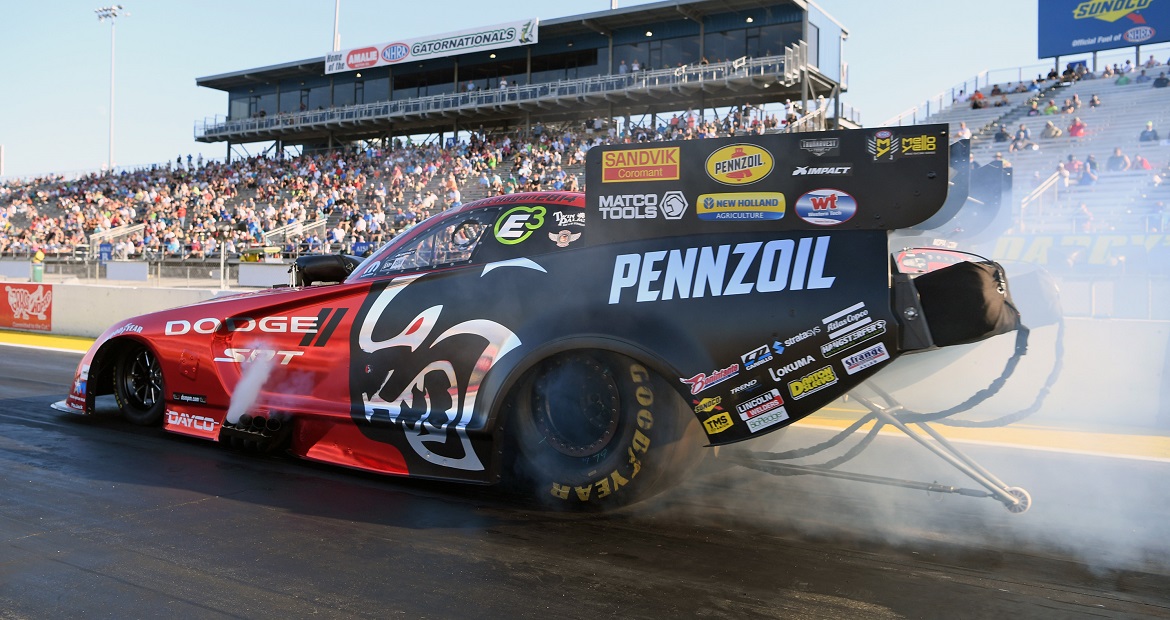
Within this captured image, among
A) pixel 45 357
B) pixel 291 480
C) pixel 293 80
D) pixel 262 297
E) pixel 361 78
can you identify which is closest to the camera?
pixel 291 480

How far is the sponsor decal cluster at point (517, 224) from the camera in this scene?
202 inches

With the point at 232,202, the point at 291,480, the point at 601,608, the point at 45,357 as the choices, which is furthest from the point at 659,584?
the point at 232,202

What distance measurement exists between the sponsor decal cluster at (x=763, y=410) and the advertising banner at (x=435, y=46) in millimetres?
36488

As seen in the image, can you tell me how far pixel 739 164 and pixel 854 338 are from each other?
102 cm

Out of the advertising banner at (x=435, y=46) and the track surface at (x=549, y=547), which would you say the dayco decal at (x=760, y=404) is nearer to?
the track surface at (x=549, y=547)

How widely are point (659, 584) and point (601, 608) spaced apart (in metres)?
0.36

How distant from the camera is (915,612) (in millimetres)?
3375

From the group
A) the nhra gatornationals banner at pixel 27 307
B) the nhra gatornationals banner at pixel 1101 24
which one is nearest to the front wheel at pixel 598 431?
Answer: the nhra gatornationals banner at pixel 27 307

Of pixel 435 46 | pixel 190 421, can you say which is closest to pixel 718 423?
pixel 190 421

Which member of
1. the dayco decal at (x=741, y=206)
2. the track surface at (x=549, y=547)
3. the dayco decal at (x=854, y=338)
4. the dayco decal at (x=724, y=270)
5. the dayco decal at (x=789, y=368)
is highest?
the dayco decal at (x=741, y=206)

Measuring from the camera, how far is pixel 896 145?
4.05 m

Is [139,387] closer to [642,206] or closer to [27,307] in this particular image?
[642,206]

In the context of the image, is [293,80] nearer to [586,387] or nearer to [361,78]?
[361,78]

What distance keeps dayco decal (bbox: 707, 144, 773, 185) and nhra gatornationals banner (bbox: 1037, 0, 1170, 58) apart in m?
33.6
